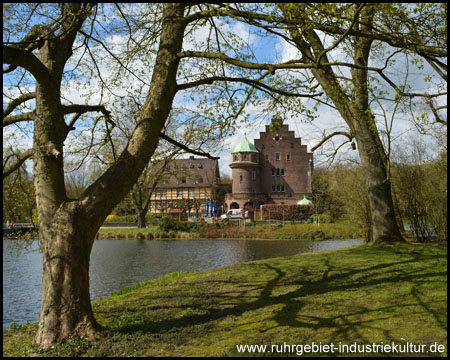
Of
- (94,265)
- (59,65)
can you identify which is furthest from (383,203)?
(94,265)

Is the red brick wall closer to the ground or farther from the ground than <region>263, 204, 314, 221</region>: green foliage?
farther from the ground

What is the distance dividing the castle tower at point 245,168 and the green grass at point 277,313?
145 feet

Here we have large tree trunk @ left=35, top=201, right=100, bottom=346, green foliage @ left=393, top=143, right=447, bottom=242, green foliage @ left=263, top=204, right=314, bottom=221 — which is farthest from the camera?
green foliage @ left=263, top=204, right=314, bottom=221

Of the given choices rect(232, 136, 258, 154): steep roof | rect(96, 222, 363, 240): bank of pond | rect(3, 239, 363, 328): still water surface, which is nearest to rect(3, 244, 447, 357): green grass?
rect(3, 239, 363, 328): still water surface

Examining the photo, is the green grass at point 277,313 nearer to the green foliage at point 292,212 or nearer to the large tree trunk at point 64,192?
the large tree trunk at point 64,192

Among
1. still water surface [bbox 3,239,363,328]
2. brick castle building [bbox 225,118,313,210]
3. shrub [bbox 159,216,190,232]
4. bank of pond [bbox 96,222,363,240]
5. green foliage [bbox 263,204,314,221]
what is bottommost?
still water surface [bbox 3,239,363,328]

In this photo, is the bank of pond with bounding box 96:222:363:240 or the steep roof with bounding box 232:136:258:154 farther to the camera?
the steep roof with bounding box 232:136:258:154

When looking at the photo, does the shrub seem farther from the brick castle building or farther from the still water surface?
the brick castle building

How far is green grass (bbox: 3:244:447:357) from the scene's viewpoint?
4488 mm

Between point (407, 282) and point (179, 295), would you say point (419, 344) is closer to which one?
point (407, 282)

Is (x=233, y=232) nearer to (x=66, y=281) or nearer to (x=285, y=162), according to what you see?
(x=285, y=162)

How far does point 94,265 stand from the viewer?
1859 cm

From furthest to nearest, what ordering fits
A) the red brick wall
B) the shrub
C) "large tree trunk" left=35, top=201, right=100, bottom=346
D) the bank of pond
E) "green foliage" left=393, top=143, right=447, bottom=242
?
the red brick wall
the shrub
the bank of pond
"green foliage" left=393, top=143, right=447, bottom=242
"large tree trunk" left=35, top=201, right=100, bottom=346

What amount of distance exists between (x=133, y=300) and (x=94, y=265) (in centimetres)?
1184
